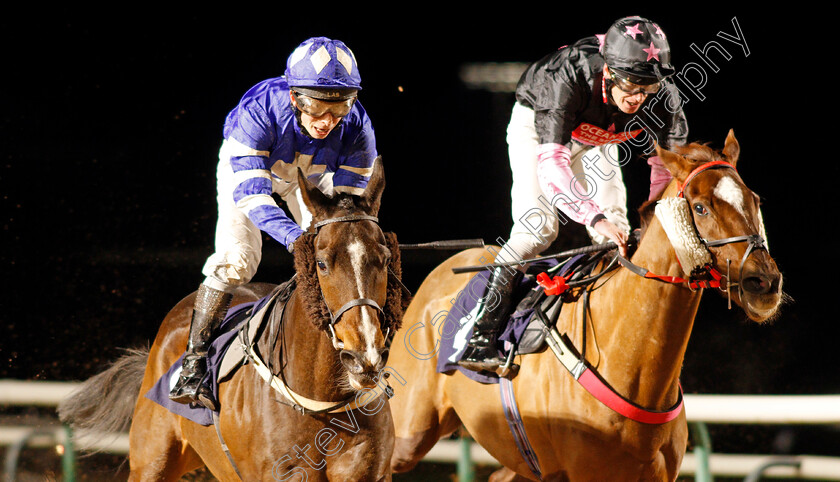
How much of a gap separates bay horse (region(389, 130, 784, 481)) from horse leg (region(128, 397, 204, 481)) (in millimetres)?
1081

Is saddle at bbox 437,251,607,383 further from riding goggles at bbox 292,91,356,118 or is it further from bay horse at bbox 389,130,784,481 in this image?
riding goggles at bbox 292,91,356,118

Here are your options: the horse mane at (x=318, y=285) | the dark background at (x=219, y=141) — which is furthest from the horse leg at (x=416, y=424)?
the dark background at (x=219, y=141)

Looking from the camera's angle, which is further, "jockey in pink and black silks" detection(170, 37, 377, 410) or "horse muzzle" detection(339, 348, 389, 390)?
"jockey in pink and black silks" detection(170, 37, 377, 410)

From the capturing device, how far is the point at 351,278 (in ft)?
6.08

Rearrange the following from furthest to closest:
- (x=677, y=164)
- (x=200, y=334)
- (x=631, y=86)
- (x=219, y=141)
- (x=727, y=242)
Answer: (x=219, y=141)
(x=631, y=86)
(x=200, y=334)
(x=677, y=164)
(x=727, y=242)

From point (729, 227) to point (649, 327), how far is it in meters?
0.41

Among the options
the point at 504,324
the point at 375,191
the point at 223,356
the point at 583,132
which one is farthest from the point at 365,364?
the point at 583,132

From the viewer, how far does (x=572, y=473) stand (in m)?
2.49

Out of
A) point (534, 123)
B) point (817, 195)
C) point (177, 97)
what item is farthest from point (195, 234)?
point (817, 195)

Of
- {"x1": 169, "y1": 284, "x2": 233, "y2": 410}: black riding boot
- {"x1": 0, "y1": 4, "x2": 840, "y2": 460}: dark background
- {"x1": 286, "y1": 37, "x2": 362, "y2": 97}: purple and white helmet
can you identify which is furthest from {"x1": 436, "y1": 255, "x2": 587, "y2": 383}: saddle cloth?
{"x1": 0, "y1": 4, "x2": 840, "y2": 460}: dark background

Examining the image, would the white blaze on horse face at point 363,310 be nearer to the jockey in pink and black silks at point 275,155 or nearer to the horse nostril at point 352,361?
the horse nostril at point 352,361

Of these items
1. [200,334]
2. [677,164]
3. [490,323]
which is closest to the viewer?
[677,164]

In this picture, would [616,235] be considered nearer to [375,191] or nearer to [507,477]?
[375,191]

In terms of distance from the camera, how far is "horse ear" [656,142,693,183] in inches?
88.7
